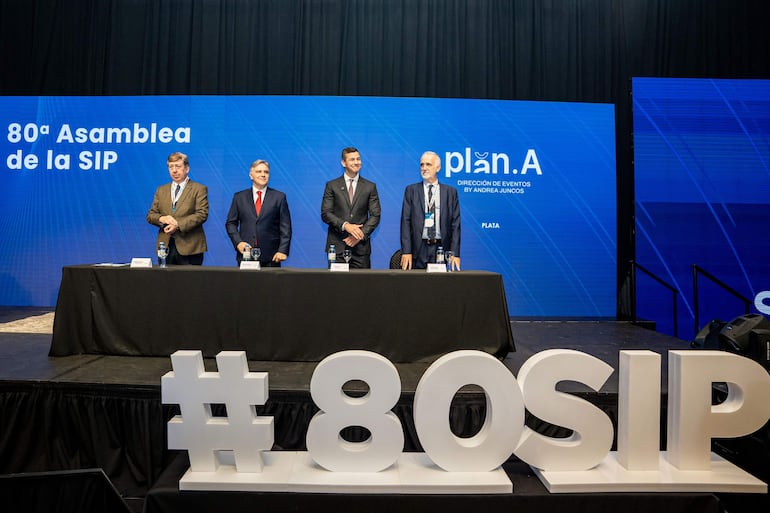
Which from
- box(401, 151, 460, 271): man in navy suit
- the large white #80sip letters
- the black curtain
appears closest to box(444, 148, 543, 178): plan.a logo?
the black curtain

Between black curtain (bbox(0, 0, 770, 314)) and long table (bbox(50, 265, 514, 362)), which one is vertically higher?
black curtain (bbox(0, 0, 770, 314))

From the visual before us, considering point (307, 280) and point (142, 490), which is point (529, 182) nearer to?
point (307, 280)

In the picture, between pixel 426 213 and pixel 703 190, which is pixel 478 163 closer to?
pixel 426 213

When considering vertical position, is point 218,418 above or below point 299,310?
below

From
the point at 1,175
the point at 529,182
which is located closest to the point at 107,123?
the point at 1,175

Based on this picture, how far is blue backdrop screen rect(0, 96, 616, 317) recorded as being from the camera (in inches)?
212

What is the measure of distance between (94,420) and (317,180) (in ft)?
12.2

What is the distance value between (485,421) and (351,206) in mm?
2865

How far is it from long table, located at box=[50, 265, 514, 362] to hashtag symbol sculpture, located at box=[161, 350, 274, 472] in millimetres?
1208

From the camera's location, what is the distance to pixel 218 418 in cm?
140

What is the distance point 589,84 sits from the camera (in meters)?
5.67

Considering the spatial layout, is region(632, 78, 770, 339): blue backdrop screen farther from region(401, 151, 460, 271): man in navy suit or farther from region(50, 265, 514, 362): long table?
region(50, 265, 514, 362): long table

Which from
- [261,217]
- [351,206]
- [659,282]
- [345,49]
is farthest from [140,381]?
[659,282]

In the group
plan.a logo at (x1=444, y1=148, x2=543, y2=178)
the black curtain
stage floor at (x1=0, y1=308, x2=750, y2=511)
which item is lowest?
stage floor at (x1=0, y1=308, x2=750, y2=511)
